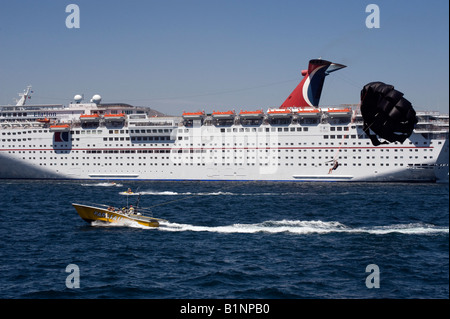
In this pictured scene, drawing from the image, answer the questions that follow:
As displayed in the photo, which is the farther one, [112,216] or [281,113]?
[281,113]

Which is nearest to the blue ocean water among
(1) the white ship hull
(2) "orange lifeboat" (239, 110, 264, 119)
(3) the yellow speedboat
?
(3) the yellow speedboat

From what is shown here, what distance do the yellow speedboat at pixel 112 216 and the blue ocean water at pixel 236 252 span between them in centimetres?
46

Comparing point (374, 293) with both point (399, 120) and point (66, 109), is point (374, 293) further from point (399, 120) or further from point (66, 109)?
point (66, 109)

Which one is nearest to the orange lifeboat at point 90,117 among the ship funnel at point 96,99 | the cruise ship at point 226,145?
the cruise ship at point 226,145

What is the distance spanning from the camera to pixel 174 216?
34.0 meters

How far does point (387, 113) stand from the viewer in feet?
63.9

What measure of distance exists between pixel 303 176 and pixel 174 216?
3373 cm

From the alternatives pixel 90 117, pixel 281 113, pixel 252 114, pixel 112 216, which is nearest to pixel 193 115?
pixel 252 114

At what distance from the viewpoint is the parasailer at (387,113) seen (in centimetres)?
1912

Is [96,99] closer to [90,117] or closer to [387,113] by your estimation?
[90,117]

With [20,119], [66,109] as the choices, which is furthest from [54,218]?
[20,119]

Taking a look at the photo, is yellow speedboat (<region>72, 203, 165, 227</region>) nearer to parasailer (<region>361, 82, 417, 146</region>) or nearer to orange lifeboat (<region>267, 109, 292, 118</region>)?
parasailer (<region>361, 82, 417, 146</region>)

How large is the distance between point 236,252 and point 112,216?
9.99 m

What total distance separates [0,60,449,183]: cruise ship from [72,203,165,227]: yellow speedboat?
1349 inches
